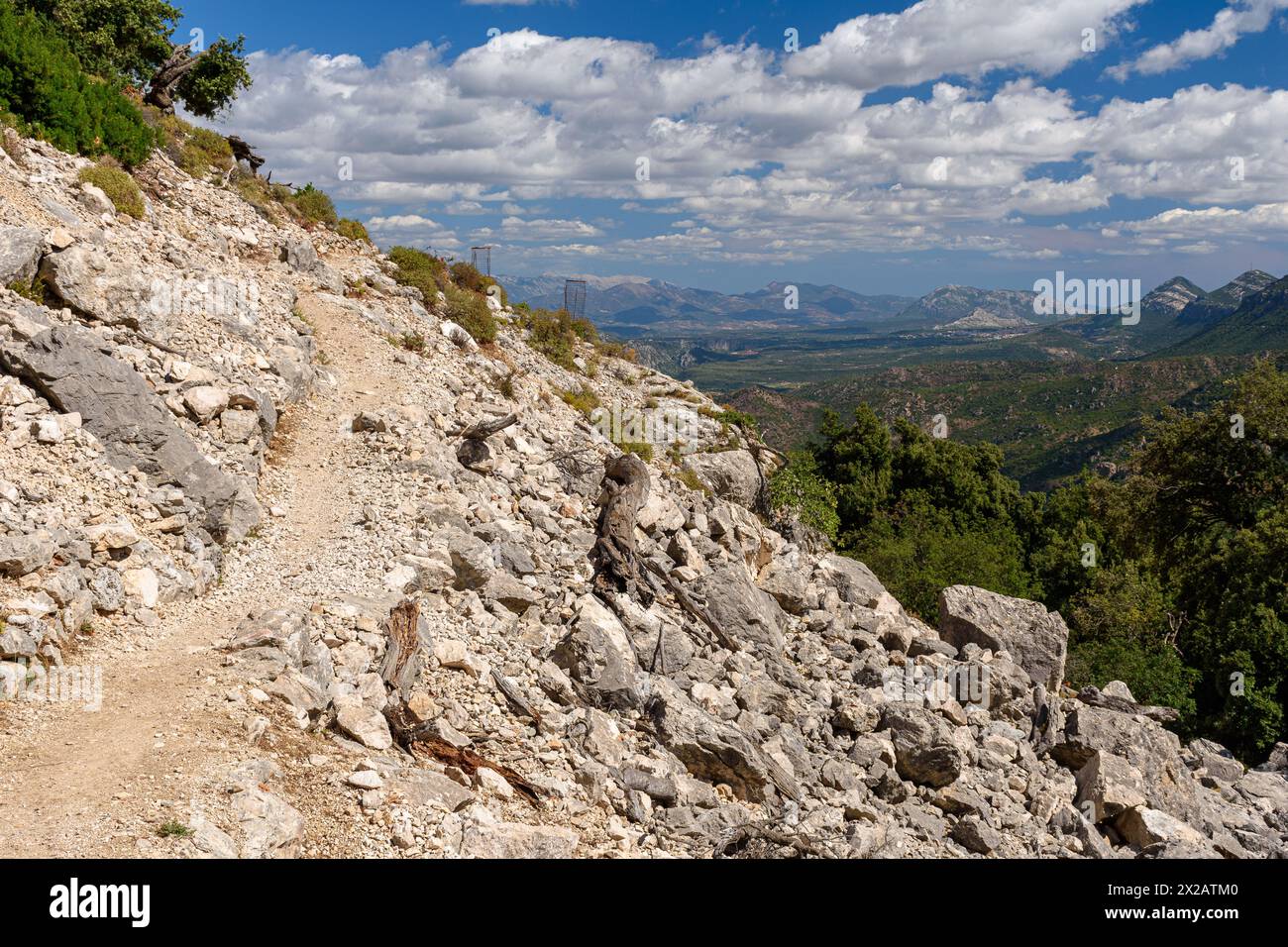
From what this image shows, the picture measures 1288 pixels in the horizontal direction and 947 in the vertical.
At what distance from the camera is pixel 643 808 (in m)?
10.4

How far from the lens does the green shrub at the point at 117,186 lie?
19.2m

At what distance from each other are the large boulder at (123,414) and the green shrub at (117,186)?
Result: 24.5 feet

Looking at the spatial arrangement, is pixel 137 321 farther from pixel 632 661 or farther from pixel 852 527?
pixel 852 527

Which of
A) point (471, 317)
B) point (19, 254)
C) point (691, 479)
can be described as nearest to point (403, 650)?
point (19, 254)

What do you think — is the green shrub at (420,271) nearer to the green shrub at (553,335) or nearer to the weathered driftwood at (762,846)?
the green shrub at (553,335)

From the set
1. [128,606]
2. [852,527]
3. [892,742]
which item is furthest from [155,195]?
[852,527]

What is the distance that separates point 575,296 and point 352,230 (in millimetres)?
9033

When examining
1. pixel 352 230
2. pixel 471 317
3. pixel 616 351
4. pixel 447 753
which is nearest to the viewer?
pixel 447 753

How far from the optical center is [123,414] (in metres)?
13.1

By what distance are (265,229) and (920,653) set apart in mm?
22130

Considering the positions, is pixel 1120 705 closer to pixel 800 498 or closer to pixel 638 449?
pixel 800 498

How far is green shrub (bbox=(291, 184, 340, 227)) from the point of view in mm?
28672

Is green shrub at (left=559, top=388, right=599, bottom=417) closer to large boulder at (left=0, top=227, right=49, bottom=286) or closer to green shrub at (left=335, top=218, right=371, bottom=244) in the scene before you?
green shrub at (left=335, top=218, right=371, bottom=244)
